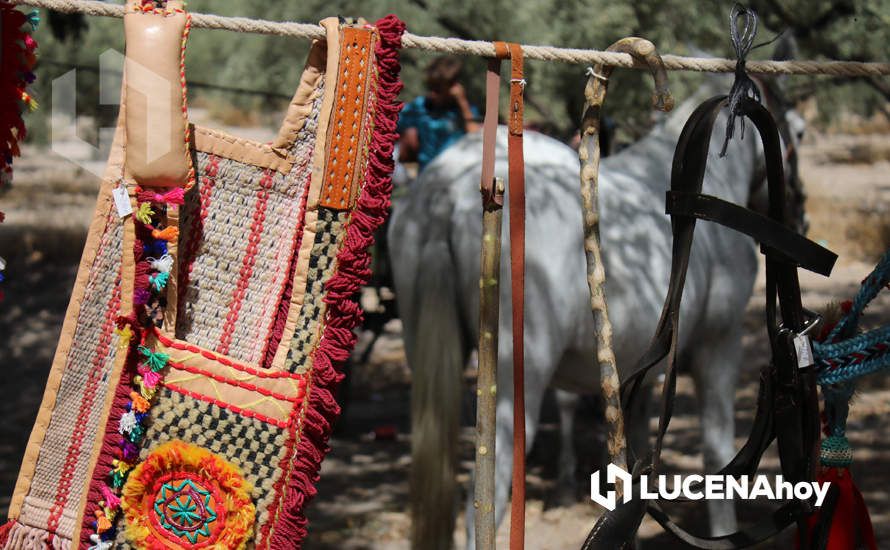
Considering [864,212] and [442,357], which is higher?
[864,212]

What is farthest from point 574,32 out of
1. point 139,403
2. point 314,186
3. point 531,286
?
point 139,403

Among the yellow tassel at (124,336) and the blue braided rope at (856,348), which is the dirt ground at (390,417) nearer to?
the blue braided rope at (856,348)

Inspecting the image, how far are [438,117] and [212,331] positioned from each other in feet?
12.1

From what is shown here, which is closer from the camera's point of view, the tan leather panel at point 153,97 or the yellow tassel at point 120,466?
the tan leather panel at point 153,97

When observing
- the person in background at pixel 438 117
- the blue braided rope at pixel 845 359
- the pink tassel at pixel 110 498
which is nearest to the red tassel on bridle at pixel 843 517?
the blue braided rope at pixel 845 359

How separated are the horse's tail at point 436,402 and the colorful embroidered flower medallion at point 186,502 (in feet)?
5.00

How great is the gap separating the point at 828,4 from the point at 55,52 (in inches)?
427

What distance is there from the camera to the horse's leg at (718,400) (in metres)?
4.28

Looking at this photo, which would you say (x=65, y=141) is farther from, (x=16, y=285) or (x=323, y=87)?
(x=16, y=285)

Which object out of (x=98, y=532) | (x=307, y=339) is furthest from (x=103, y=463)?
(x=307, y=339)

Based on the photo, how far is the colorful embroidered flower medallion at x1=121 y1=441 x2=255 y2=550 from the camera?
214 centimetres

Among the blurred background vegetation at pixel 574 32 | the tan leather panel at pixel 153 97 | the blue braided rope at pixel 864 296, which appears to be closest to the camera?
the tan leather panel at pixel 153 97

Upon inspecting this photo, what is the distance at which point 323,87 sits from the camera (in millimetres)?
2160

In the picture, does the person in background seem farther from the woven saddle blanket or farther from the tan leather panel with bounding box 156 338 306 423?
the tan leather panel with bounding box 156 338 306 423
